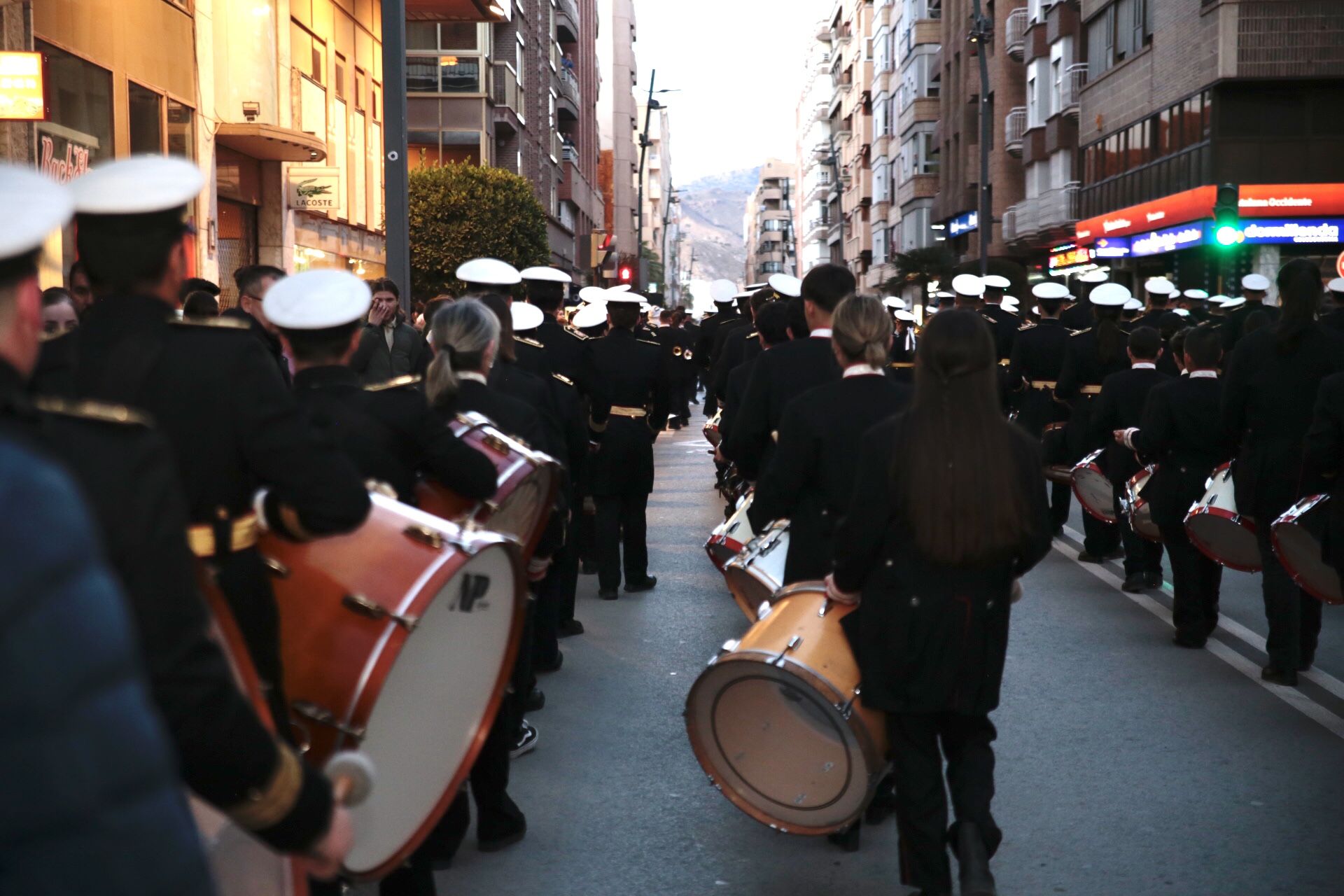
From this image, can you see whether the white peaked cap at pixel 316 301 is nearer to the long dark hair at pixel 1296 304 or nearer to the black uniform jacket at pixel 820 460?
the black uniform jacket at pixel 820 460

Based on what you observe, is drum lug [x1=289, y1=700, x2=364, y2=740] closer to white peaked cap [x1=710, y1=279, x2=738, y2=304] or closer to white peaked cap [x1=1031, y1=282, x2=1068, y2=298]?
white peaked cap [x1=1031, y1=282, x2=1068, y2=298]

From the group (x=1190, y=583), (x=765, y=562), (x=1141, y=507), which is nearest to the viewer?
(x=765, y=562)

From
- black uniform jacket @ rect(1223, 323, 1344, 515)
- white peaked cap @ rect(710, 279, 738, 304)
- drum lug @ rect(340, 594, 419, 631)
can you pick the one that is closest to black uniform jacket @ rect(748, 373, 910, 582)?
drum lug @ rect(340, 594, 419, 631)

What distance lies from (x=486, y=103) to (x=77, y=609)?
1833 inches

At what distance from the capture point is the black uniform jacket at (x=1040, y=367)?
13.5 metres

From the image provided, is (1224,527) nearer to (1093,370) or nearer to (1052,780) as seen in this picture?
(1052,780)

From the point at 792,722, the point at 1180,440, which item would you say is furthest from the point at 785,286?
the point at 792,722

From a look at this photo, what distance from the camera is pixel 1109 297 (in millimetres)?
12453

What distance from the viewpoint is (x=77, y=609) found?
1642mm

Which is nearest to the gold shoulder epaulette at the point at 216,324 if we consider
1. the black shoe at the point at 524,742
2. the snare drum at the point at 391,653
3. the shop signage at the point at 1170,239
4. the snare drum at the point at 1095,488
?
the snare drum at the point at 391,653

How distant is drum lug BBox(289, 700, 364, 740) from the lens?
3.33 m

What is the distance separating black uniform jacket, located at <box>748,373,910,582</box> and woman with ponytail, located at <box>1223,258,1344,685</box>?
3.11 meters

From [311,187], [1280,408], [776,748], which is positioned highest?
[311,187]

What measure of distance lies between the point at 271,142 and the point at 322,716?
20.7m
